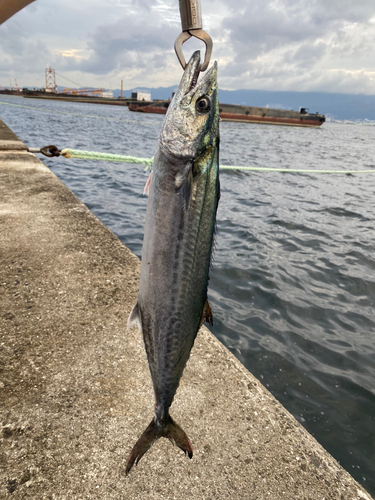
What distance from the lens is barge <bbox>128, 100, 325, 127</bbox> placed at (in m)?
63.3

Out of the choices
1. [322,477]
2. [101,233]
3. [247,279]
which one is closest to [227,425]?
[322,477]

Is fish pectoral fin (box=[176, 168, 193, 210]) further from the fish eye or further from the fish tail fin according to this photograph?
the fish tail fin

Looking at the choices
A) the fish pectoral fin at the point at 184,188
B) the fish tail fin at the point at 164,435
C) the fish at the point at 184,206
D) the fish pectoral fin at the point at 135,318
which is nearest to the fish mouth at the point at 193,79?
the fish at the point at 184,206

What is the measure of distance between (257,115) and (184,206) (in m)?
71.4

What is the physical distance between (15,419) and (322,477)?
6.00ft

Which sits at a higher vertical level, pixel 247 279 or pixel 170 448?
pixel 170 448

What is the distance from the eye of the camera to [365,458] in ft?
9.69

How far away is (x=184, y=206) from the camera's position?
1.44 metres

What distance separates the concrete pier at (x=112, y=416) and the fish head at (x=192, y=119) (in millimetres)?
1647

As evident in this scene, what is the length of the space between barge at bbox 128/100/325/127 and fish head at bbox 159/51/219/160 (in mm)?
65043

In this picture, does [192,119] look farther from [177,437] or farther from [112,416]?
[112,416]

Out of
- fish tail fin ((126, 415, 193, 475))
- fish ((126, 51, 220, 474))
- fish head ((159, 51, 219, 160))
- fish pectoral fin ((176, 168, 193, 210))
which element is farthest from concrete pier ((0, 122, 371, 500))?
fish head ((159, 51, 219, 160))

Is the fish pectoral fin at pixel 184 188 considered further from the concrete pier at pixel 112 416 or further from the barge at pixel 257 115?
the barge at pixel 257 115

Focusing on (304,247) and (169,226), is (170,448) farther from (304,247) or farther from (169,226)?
(304,247)
